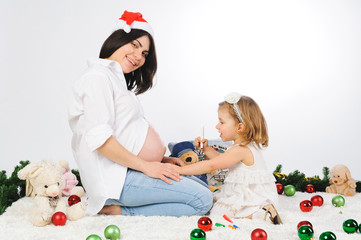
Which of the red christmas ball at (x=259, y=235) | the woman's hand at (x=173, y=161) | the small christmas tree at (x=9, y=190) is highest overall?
the woman's hand at (x=173, y=161)

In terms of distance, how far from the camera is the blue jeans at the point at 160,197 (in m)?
2.40

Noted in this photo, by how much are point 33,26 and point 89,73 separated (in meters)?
2.71

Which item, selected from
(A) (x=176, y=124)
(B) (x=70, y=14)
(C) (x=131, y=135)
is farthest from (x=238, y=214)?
(B) (x=70, y=14)

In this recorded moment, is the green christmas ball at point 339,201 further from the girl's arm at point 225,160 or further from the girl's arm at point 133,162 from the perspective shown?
the girl's arm at point 133,162

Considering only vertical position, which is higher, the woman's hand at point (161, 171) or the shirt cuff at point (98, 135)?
the shirt cuff at point (98, 135)

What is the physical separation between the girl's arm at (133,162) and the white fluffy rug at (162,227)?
23 centimetres

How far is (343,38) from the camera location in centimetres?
529

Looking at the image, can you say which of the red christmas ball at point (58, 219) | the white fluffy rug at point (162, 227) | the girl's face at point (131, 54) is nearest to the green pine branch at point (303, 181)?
the white fluffy rug at point (162, 227)

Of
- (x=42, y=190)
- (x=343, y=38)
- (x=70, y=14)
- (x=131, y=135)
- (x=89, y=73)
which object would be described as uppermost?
(x=70, y=14)

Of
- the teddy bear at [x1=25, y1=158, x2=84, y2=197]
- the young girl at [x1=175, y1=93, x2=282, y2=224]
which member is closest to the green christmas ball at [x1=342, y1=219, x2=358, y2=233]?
the young girl at [x1=175, y1=93, x2=282, y2=224]

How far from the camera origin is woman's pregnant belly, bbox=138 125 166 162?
2.50 meters

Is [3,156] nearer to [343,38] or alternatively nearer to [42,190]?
[42,190]

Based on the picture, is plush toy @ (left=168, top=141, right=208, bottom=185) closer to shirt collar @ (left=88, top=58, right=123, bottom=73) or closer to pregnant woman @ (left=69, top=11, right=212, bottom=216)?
pregnant woman @ (left=69, top=11, right=212, bottom=216)

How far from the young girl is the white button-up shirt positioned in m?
0.37
